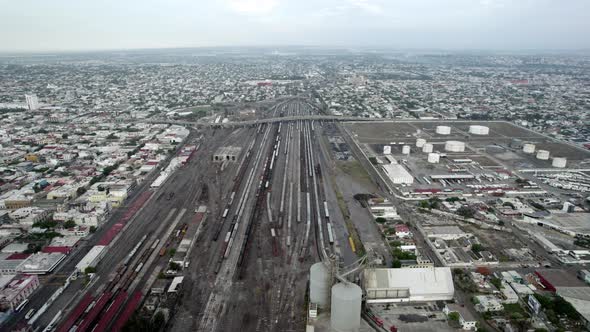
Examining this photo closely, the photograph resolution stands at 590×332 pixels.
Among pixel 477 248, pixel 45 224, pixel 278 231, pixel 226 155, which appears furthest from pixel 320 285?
pixel 226 155

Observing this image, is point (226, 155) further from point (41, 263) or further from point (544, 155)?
point (544, 155)

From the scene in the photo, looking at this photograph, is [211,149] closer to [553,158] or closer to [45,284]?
[45,284]

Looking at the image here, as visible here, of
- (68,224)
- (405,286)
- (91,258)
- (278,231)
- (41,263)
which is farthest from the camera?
(278,231)

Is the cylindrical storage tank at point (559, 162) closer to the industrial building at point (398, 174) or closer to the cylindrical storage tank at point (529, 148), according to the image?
the cylindrical storage tank at point (529, 148)

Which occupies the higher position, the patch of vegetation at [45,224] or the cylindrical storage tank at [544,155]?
the cylindrical storage tank at [544,155]

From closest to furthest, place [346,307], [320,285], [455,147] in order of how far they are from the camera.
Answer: [346,307], [320,285], [455,147]

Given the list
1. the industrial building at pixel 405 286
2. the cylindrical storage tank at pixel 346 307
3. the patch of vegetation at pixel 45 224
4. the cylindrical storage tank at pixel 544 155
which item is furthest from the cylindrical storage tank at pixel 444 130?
the patch of vegetation at pixel 45 224

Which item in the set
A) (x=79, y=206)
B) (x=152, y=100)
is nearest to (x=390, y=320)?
(x=79, y=206)

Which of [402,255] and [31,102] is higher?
[31,102]
